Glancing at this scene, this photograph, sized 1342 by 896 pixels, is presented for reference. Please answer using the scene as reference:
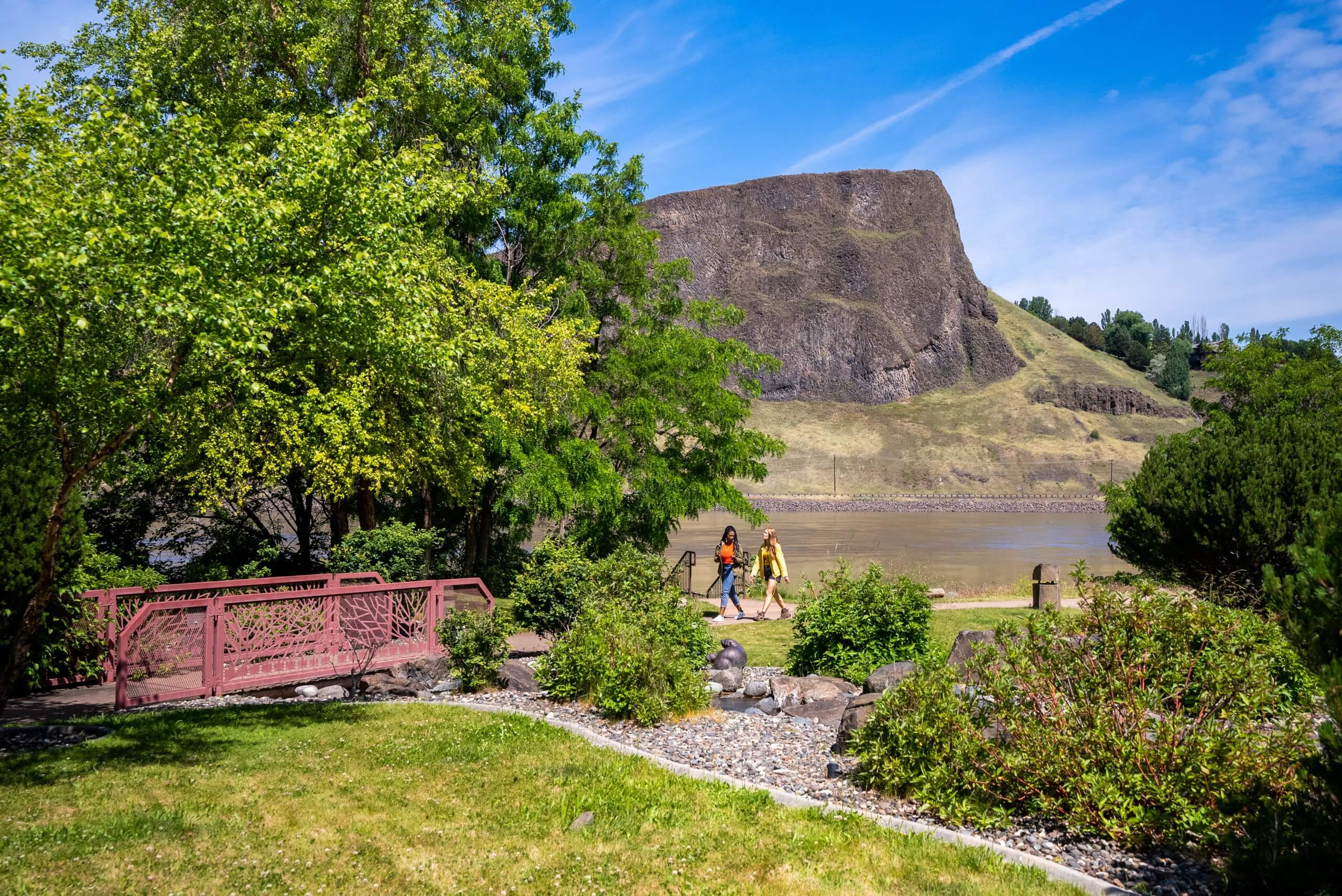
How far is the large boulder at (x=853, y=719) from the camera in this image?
720 centimetres

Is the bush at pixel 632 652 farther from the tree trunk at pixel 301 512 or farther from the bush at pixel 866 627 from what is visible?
the tree trunk at pixel 301 512

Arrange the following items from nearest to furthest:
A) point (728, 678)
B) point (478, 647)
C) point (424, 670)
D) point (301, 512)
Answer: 1. point (478, 647)
2. point (728, 678)
3. point (424, 670)
4. point (301, 512)

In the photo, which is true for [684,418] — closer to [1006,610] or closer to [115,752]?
[1006,610]

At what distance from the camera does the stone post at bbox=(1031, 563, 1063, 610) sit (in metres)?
17.3

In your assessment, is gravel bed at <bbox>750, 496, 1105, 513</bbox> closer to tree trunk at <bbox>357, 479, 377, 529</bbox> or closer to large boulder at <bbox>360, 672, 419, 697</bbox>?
tree trunk at <bbox>357, 479, 377, 529</bbox>

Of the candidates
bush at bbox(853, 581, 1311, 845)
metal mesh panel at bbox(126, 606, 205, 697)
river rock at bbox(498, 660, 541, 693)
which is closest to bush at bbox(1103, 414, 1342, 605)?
bush at bbox(853, 581, 1311, 845)

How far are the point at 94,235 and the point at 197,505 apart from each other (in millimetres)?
11677

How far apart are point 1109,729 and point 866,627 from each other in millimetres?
5156

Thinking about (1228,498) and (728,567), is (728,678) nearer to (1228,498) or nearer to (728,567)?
(728,567)

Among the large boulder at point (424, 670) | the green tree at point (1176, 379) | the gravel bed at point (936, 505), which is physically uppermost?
the green tree at point (1176, 379)

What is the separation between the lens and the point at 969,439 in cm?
12838

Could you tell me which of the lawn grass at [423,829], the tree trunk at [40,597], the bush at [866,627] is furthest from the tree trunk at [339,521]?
the bush at [866,627]

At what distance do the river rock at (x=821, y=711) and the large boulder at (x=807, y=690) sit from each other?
77 mm

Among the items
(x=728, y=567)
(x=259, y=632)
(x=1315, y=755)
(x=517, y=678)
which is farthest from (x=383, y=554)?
(x=1315, y=755)
